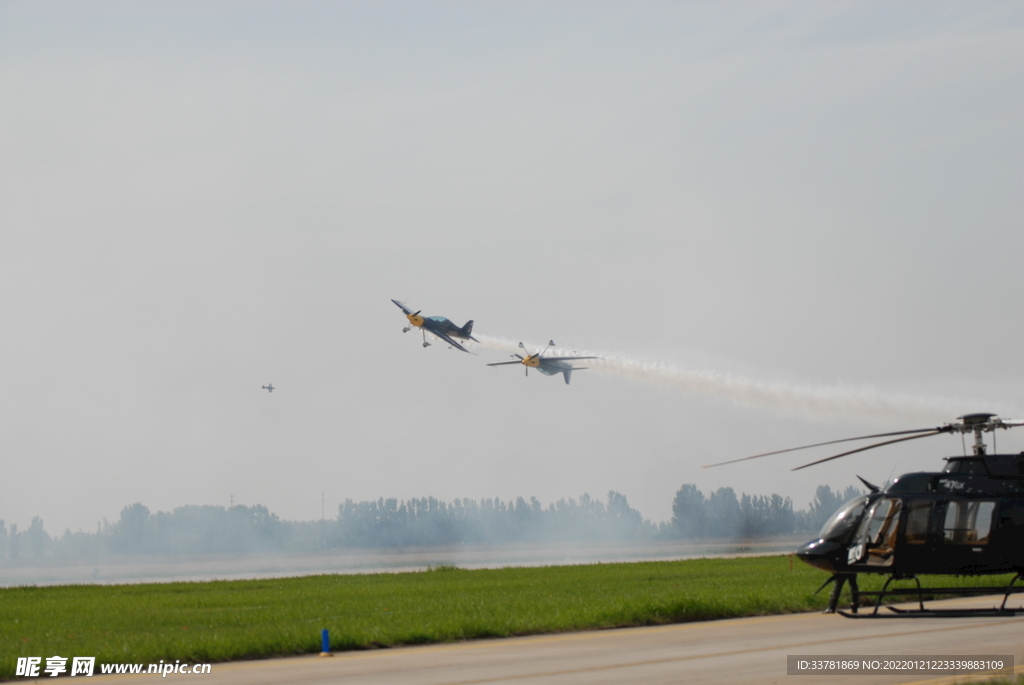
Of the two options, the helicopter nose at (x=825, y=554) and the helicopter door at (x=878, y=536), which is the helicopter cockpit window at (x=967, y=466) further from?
the helicopter nose at (x=825, y=554)

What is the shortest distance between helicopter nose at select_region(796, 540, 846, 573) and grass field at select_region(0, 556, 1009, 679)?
18.2ft

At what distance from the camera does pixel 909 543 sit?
2075cm

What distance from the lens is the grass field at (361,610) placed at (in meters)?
22.3

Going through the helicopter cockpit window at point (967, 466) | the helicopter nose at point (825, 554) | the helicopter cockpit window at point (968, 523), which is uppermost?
the helicopter cockpit window at point (967, 466)

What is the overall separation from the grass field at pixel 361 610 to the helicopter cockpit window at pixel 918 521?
7.72 metres

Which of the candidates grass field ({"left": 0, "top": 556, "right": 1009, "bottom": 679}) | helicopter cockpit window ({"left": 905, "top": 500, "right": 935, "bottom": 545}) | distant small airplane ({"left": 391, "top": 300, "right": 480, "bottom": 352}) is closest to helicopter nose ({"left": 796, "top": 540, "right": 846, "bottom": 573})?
helicopter cockpit window ({"left": 905, "top": 500, "right": 935, "bottom": 545})

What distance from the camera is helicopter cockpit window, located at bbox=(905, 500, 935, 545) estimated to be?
2077 cm

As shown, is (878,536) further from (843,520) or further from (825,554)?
(825,554)

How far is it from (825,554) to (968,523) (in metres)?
2.83

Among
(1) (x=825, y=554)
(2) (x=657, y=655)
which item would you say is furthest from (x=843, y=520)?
(2) (x=657, y=655)

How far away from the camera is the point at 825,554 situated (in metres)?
21.9

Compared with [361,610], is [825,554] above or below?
above

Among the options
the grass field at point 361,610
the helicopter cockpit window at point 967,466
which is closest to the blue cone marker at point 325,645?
the grass field at point 361,610

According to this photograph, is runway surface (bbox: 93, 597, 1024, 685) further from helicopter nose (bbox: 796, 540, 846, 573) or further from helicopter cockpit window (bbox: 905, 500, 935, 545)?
helicopter cockpit window (bbox: 905, 500, 935, 545)
